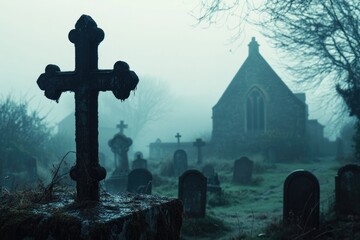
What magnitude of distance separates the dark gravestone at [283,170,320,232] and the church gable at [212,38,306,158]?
2211 centimetres

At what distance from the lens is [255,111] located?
1206 inches

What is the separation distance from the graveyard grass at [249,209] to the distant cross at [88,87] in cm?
363

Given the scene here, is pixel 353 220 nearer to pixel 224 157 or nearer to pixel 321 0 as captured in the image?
pixel 321 0

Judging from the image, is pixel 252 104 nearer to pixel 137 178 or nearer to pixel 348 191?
pixel 137 178

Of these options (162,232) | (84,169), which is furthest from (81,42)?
(162,232)

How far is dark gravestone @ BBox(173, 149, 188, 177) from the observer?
2036 cm

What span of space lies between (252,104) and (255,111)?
642 millimetres

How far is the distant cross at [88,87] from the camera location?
9.96ft

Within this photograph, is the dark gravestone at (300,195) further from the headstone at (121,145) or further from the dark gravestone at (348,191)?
the headstone at (121,145)

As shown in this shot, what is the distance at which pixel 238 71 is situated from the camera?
31062mm

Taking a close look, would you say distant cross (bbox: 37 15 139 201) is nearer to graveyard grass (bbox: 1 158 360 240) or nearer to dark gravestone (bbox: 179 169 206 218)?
graveyard grass (bbox: 1 158 360 240)

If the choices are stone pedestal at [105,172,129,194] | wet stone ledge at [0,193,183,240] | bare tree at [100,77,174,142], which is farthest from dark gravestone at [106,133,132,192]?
bare tree at [100,77,174,142]

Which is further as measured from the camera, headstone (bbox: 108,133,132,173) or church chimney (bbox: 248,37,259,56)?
church chimney (bbox: 248,37,259,56)

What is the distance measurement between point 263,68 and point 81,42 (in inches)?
1129
